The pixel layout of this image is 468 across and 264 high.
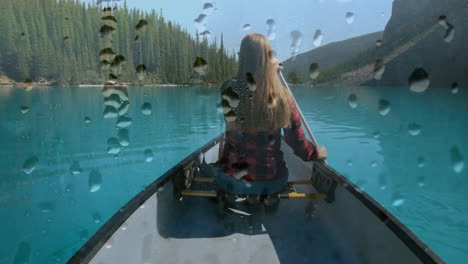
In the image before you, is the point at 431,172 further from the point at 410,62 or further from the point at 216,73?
the point at 410,62

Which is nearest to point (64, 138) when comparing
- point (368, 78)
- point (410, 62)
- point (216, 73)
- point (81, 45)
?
point (216, 73)

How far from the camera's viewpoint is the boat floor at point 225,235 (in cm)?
275

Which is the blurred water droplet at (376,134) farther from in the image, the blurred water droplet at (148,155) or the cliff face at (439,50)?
the cliff face at (439,50)

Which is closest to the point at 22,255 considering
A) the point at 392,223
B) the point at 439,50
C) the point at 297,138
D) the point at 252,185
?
the point at 252,185

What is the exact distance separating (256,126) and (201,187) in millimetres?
1759

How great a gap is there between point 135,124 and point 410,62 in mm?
51053

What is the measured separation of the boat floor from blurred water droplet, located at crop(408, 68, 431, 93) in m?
1.59

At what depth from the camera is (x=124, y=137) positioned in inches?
588

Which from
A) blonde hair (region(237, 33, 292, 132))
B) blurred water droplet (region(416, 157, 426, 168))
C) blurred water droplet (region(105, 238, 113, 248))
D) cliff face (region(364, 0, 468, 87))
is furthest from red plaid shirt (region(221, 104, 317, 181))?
cliff face (region(364, 0, 468, 87))

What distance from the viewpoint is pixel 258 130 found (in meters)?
2.67

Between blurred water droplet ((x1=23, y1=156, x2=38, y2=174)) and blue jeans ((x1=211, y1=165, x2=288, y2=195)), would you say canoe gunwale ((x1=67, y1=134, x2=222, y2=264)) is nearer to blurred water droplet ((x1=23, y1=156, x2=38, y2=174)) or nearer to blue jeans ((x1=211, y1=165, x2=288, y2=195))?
blue jeans ((x1=211, y1=165, x2=288, y2=195))

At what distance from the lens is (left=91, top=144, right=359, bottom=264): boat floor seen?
2750mm

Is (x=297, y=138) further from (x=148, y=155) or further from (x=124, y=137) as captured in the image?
(x=124, y=137)

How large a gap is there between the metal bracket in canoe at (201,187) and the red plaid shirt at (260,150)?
291 mm
